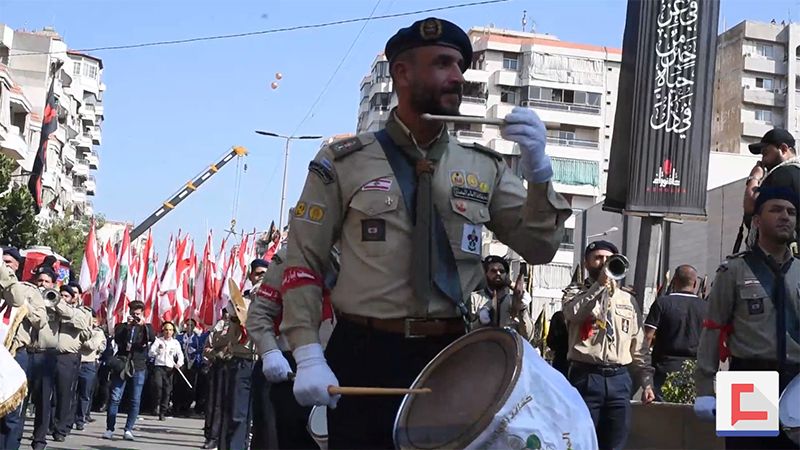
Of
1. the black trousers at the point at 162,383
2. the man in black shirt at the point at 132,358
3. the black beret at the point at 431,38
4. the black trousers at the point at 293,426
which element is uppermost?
the black beret at the point at 431,38

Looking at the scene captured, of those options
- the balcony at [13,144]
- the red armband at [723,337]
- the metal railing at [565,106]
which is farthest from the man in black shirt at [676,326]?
the metal railing at [565,106]

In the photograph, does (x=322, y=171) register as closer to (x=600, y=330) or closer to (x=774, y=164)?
(x=774, y=164)

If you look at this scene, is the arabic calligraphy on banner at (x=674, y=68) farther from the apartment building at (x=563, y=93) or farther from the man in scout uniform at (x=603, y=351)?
the apartment building at (x=563, y=93)

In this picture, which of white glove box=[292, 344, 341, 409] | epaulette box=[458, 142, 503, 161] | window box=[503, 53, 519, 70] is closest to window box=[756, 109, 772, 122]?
window box=[503, 53, 519, 70]

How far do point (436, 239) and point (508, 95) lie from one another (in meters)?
85.6

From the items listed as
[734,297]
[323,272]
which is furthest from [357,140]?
[734,297]

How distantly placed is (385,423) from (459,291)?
1.67 feet

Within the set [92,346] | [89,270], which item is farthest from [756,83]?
[92,346]

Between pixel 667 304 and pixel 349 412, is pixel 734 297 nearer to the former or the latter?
pixel 349 412

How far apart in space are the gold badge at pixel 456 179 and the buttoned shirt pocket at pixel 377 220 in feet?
0.68

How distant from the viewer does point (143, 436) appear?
63.8 ft

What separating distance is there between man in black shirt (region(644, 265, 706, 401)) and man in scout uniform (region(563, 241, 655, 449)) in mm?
1808

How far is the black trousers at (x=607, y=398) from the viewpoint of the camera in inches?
356

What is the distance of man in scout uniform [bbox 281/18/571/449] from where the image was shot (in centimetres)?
439
